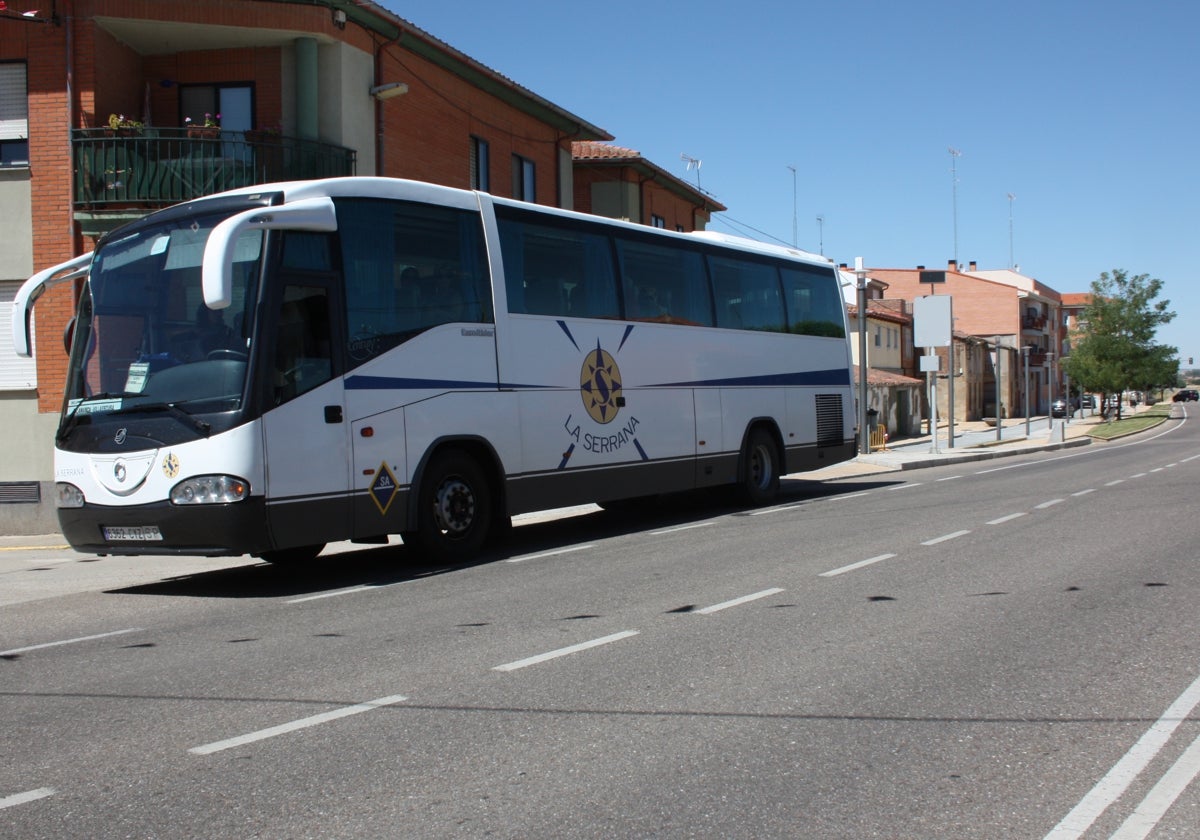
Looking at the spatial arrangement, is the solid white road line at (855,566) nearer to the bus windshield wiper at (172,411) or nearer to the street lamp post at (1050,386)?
the bus windshield wiper at (172,411)

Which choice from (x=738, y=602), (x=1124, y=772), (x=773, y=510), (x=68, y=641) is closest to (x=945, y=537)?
(x=773, y=510)

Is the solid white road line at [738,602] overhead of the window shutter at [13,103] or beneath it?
beneath

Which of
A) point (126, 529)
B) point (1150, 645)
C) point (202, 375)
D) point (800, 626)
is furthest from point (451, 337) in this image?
point (1150, 645)

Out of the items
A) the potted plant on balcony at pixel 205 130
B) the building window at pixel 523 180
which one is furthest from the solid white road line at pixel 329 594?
the building window at pixel 523 180

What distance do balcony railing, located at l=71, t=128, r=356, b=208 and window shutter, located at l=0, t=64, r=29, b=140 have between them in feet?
3.48

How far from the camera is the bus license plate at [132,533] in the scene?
959 cm

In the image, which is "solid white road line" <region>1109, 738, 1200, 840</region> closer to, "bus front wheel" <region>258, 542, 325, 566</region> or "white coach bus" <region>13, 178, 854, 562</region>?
"white coach bus" <region>13, 178, 854, 562</region>

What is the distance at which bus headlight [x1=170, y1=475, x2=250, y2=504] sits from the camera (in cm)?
930

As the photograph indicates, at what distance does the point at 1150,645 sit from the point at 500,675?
3771 mm

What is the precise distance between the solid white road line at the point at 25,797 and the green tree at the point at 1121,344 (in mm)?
98000

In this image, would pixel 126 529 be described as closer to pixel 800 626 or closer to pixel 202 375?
pixel 202 375

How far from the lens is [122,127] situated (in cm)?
1773

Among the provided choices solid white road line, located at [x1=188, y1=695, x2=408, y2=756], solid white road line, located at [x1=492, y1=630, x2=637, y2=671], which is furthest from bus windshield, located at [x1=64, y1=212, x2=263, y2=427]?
solid white road line, located at [x1=188, y1=695, x2=408, y2=756]

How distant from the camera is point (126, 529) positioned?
9750 millimetres
